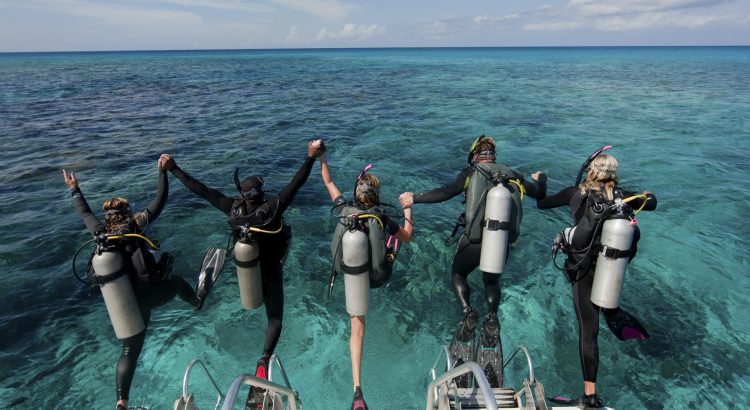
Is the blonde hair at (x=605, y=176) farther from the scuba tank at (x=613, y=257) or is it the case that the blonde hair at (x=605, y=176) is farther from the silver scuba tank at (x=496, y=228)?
the silver scuba tank at (x=496, y=228)

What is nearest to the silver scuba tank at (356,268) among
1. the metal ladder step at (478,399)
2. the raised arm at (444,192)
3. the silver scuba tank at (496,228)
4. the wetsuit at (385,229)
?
the wetsuit at (385,229)

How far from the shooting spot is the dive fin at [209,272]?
6.43 meters

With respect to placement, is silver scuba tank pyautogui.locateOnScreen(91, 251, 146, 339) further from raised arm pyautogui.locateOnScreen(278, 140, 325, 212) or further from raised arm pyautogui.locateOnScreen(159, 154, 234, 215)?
raised arm pyautogui.locateOnScreen(278, 140, 325, 212)

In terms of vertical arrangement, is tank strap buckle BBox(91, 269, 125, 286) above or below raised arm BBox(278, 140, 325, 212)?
below

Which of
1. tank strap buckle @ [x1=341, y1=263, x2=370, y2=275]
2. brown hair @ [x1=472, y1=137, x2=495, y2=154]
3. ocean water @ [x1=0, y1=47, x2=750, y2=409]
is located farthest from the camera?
ocean water @ [x1=0, y1=47, x2=750, y2=409]

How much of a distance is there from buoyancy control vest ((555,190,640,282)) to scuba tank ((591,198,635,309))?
2 centimetres

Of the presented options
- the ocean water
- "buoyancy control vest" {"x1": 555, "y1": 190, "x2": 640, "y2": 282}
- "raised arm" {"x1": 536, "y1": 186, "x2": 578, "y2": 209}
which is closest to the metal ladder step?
"buoyancy control vest" {"x1": 555, "y1": 190, "x2": 640, "y2": 282}

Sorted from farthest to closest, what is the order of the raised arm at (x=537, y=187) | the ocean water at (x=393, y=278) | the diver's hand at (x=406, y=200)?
the ocean water at (x=393, y=278) → the raised arm at (x=537, y=187) → the diver's hand at (x=406, y=200)

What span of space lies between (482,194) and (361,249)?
210 cm

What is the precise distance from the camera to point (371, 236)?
5031mm

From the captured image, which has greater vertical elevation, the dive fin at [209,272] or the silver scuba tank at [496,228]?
the silver scuba tank at [496,228]

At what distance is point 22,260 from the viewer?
31.9ft

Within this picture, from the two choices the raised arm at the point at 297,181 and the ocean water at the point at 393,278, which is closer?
the raised arm at the point at 297,181

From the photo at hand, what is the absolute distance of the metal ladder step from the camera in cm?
401
